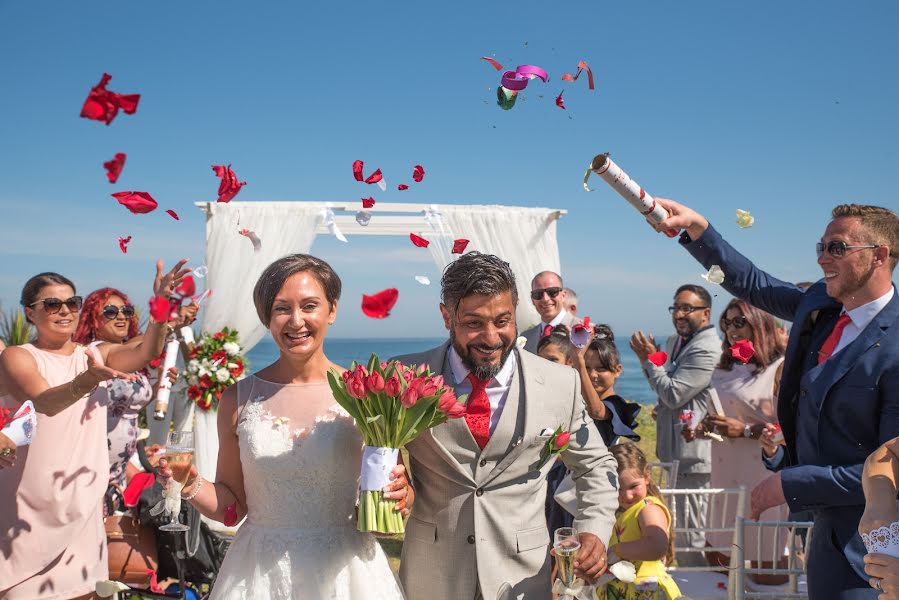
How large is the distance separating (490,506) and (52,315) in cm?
302

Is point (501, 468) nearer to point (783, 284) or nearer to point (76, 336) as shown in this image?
point (783, 284)

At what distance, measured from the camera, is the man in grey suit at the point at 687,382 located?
608 cm

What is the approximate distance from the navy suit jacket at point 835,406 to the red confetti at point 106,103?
10.7 ft

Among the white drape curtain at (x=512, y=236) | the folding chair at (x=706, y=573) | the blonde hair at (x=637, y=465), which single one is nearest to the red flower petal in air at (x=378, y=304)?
the blonde hair at (x=637, y=465)

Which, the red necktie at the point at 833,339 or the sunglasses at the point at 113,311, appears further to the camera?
the sunglasses at the point at 113,311

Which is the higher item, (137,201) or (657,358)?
(137,201)

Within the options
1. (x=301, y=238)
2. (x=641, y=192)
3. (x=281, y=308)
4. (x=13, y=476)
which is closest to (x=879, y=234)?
(x=641, y=192)

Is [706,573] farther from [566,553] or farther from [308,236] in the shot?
[308,236]

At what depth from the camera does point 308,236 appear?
1105cm

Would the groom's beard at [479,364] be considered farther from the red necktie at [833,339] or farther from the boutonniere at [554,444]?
the red necktie at [833,339]

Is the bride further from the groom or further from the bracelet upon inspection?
the groom

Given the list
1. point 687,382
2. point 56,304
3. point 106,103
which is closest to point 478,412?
point 106,103

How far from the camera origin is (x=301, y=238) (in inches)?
433

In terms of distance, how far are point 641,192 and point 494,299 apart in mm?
929
